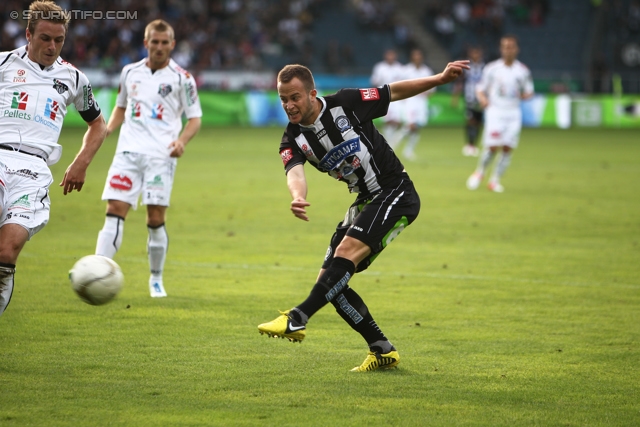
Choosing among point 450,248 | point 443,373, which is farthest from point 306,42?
point 443,373

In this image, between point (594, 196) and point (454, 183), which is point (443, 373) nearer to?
point (594, 196)

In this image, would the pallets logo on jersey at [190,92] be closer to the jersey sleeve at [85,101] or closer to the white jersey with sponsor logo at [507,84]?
the jersey sleeve at [85,101]

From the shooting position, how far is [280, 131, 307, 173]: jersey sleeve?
6.15 m

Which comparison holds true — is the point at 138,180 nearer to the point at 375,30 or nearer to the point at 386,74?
the point at 386,74

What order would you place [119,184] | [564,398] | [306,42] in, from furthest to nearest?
[306,42]
[119,184]
[564,398]

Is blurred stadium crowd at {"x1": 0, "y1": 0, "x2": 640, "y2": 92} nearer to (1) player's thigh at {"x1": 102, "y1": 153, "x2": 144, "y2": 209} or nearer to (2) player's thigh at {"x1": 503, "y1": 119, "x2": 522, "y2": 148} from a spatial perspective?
(2) player's thigh at {"x1": 503, "y1": 119, "x2": 522, "y2": 148}

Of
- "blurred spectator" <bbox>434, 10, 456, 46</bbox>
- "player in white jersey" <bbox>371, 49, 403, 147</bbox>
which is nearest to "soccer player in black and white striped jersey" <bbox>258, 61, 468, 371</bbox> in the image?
"player in white jersey" <bbox>371, 49, 403, 147</bbox>

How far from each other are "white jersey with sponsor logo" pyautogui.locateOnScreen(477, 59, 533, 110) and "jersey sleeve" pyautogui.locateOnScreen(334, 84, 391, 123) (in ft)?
40.8

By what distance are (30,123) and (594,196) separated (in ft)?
43.0

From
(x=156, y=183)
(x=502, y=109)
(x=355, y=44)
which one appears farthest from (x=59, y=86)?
(x=355, y=44)

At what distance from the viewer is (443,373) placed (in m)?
6.17

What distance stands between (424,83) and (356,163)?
0.73 m

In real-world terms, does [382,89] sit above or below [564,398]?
above

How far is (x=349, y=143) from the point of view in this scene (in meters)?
6.17
